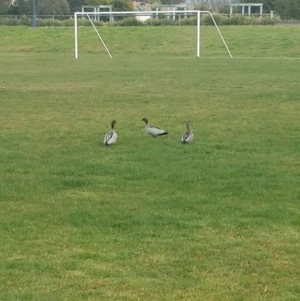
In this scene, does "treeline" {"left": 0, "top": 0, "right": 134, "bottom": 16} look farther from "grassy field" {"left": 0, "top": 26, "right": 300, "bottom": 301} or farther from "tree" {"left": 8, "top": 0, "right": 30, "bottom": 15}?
"grassy field" {"left": 0, "top": 26, "right": 300, "bottom": 301}

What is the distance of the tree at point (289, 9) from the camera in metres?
74.0

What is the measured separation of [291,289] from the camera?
5656 mm

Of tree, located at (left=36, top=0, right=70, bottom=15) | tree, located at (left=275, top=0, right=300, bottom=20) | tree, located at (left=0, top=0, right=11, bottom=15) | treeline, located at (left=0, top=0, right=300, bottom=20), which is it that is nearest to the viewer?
tree, located at (left=275, top=0, right=300, bottom=20)

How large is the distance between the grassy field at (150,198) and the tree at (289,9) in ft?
183

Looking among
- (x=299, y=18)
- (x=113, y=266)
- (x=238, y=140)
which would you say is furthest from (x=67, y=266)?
(x=299, y=18)

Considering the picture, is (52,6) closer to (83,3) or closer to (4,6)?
(83,3)

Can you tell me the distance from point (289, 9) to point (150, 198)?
69016 mm

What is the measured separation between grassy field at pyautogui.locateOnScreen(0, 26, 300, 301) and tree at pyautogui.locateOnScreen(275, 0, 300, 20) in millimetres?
55657

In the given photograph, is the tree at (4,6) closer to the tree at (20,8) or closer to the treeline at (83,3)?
the treeline at (83,3)

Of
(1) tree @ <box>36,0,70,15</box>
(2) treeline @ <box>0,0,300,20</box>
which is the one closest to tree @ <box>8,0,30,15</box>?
(2) treeline @ <box>0,0,300,20</box>

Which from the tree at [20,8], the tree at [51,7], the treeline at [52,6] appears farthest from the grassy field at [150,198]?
the tree at [51,7]

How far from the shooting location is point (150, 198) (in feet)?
28.0

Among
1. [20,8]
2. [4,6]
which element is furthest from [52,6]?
[4,6]

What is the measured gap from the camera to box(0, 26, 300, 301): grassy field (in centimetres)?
590
